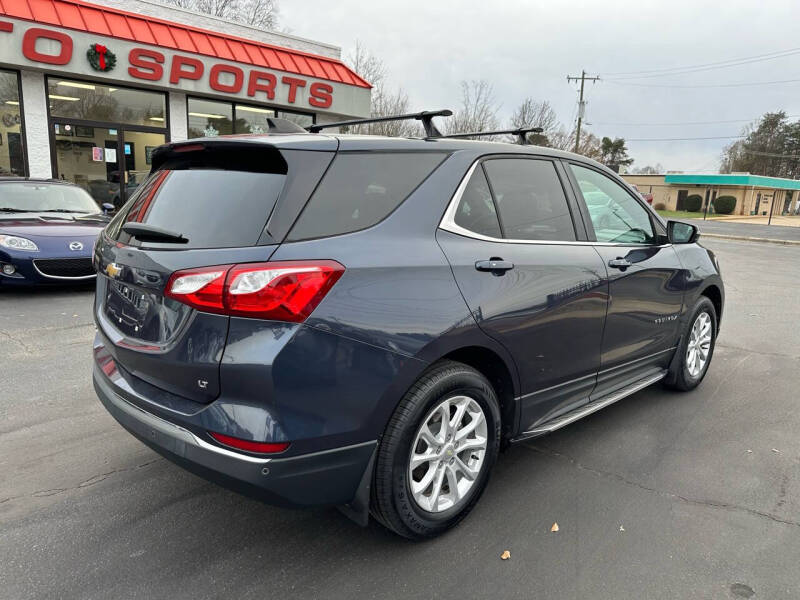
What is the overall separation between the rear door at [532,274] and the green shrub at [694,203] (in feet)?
212

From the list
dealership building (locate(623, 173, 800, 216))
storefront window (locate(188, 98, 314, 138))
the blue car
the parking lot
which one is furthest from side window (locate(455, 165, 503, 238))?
dealership building (locate(623, 173, 800, 216))

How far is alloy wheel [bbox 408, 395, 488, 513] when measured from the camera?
2.51 m

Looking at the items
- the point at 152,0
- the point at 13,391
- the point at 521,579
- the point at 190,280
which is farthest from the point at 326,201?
the point at 152,0

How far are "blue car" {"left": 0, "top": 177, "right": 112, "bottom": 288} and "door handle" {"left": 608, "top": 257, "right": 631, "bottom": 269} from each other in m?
6.49

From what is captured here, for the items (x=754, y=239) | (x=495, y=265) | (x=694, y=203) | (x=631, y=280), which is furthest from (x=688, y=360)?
(x=694, y=203)

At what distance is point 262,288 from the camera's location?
6.82 ft

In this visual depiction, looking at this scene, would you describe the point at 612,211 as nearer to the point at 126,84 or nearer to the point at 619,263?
the point at 619,263

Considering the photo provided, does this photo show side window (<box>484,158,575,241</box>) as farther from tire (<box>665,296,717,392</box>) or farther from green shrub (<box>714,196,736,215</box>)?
green shrub (<box>714,196,736,215</box>)

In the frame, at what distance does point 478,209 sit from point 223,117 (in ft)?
48.3

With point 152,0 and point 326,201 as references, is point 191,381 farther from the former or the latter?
point 152,0

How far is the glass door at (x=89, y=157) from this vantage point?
1335 cm

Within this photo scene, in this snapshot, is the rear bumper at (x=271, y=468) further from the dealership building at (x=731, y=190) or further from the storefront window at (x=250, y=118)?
the dealership building at (x=731, y=190)

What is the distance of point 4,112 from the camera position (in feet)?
41.2

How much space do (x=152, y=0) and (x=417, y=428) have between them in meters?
15.5
